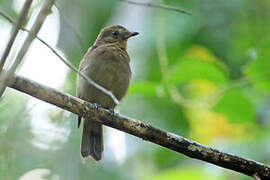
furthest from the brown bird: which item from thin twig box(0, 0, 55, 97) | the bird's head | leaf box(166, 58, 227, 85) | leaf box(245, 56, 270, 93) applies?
thin twig box(0, 0, 55, 97)

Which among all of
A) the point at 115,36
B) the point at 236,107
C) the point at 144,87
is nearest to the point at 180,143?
the point at 144,87

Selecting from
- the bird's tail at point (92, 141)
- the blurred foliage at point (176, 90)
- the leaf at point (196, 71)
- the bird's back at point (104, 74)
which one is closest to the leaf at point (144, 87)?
the blurred foliage at point (176, 90)

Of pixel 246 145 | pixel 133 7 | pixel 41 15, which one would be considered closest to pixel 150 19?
pixel 133 7

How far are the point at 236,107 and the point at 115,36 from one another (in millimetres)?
1548

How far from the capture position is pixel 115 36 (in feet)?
16.2

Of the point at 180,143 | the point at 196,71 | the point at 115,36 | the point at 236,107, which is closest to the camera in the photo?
the point at 180,143

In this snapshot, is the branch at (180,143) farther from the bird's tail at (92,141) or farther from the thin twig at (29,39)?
the thin twig at (29,39)

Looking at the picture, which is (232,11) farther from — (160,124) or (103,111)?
(103,111)

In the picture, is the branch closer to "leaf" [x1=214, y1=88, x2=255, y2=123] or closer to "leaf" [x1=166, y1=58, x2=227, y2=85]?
"leaf" [x1=166, y1=58, x2=227, y2=85]

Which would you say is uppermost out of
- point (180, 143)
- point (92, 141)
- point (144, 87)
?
point (144, 87)

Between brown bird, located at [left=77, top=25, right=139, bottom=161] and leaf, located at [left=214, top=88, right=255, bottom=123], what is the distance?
2.99 ft

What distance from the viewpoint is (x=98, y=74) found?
4.36 meters

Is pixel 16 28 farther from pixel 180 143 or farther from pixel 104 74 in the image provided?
pixel 104 74

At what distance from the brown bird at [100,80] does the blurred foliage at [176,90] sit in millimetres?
213
